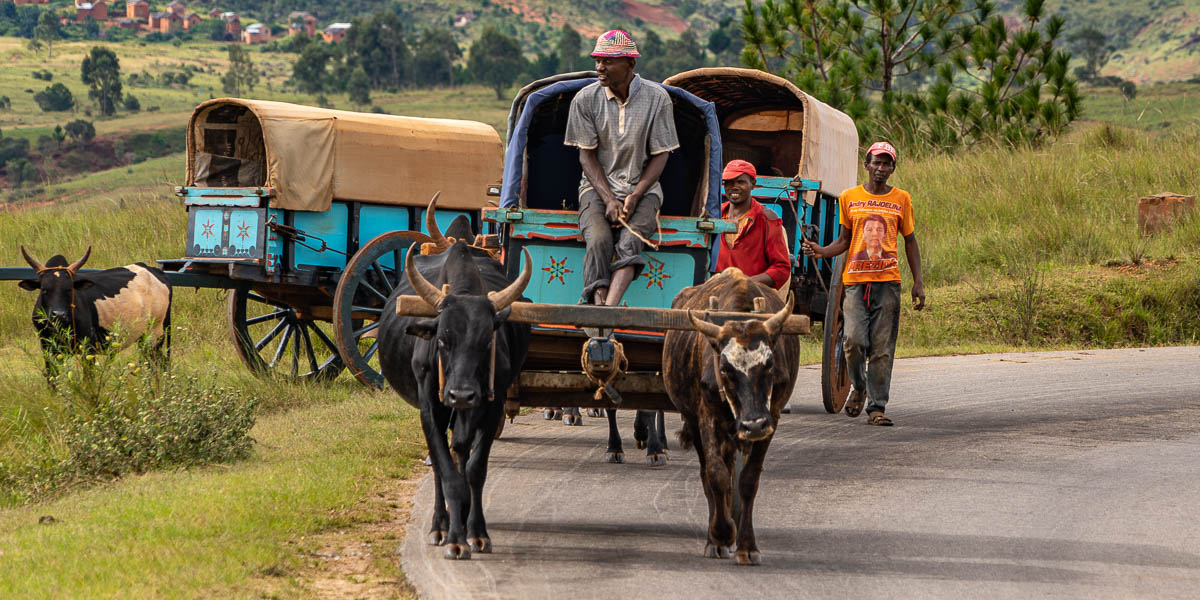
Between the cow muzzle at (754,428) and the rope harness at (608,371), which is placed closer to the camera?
the cow muzzle at (754,428)

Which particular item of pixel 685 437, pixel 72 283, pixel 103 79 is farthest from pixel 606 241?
pixel 103 79

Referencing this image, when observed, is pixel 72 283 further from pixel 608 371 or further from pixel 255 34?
pixel 255 34

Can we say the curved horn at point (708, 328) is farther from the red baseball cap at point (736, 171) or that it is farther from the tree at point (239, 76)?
the tree at point (239, 76)

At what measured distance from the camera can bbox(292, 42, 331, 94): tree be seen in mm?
74812

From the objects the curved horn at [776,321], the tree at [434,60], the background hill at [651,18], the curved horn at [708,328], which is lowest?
the curved horn at [708,328]

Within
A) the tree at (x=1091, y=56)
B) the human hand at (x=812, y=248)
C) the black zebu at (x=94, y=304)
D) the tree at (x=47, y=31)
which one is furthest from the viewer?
the tree at (x=47, y=31)

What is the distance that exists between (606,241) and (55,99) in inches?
2756

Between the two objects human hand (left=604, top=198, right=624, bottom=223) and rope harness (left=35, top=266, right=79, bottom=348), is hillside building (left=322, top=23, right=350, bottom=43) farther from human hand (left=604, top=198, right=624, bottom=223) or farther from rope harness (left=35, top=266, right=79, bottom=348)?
human hand (left=604, top=198, right=624, bottom=223)

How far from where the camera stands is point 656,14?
140125mm

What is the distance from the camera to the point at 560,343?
26.8 feet

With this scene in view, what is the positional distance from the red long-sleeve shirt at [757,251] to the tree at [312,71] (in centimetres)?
6906

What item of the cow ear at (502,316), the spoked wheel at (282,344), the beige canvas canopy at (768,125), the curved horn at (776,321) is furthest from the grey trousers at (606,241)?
the spoked wheel at (282,344)

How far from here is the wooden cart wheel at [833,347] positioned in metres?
11.1

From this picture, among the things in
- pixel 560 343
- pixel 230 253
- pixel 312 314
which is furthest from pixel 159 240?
pixel 560 343
